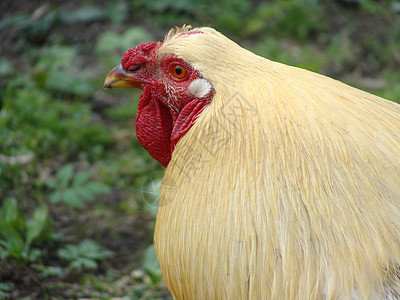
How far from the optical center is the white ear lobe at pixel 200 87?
2268 mm

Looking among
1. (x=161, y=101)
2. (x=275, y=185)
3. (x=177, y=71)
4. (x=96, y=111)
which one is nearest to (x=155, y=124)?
(x=161, y=101)

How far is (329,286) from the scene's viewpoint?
6.28 feet

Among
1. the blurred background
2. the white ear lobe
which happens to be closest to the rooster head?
the white ear lobe

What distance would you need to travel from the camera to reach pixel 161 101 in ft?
8.46

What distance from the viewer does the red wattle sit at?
103 inches

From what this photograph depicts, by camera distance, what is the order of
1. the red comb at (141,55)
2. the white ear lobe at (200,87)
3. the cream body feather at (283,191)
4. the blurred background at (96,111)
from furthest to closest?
1. the blurred background at (96,111)
2. the red comb at (141,55)
3. the white ear lobe at (200,87)
4. the cream body feather at (283,191)

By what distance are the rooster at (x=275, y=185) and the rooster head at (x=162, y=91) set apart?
0.01m

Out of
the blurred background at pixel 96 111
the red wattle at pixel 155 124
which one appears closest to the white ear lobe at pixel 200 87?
the red wattle at pixel 155 124

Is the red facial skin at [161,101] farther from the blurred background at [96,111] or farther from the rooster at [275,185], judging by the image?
the blurred background at [96,111]

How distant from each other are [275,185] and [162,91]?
3.01 feet

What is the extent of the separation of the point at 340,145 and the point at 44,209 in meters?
2.81

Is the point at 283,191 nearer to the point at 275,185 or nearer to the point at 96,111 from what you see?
the point at 275,185

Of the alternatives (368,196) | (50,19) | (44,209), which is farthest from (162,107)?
(50,19)

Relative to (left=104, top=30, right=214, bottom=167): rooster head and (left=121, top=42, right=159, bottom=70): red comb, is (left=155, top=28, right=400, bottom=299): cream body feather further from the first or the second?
(left=121, top=42, right=159, bottom=70): red comb
